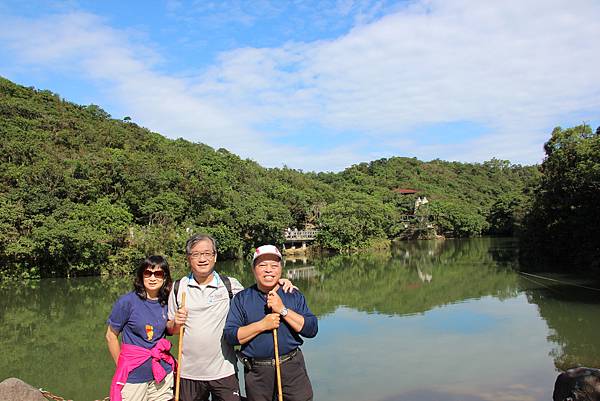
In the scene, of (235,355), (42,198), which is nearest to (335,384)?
(235,355)

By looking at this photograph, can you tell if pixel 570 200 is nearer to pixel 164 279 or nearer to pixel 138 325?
pixel 164 279

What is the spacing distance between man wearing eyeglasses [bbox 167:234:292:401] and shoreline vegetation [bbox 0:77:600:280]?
15.2 metres

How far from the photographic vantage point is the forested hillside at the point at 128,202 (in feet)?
58.6

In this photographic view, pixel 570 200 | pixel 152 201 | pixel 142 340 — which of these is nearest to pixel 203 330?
pixel 142 340

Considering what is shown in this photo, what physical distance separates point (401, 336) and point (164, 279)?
7703 mm

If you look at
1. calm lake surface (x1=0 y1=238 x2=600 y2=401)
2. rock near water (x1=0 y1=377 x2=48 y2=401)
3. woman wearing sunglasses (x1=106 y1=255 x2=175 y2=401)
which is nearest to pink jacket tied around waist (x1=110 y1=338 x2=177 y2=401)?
woman wearing sunglasses (x1=106 y1=255 x2=175 y2=401)

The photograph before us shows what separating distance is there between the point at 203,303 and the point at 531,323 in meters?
9.68

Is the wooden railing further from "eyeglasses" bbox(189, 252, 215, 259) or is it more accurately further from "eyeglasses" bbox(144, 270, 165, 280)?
"eyeglasses" bbox(189, 252, 215, 259)

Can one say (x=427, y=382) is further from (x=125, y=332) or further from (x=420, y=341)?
(x=125, y=332)

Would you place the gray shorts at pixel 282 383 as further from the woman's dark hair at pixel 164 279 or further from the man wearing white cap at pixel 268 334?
the woman's dark hair at pixel 164 279

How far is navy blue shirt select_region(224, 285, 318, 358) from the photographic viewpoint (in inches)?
87.0

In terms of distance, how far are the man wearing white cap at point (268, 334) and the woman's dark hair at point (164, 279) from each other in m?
0.54

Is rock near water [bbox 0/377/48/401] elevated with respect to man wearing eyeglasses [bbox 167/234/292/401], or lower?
lower

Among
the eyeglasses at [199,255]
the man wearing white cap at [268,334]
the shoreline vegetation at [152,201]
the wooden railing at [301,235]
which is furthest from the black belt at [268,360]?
the wooden railing at [301,235]
